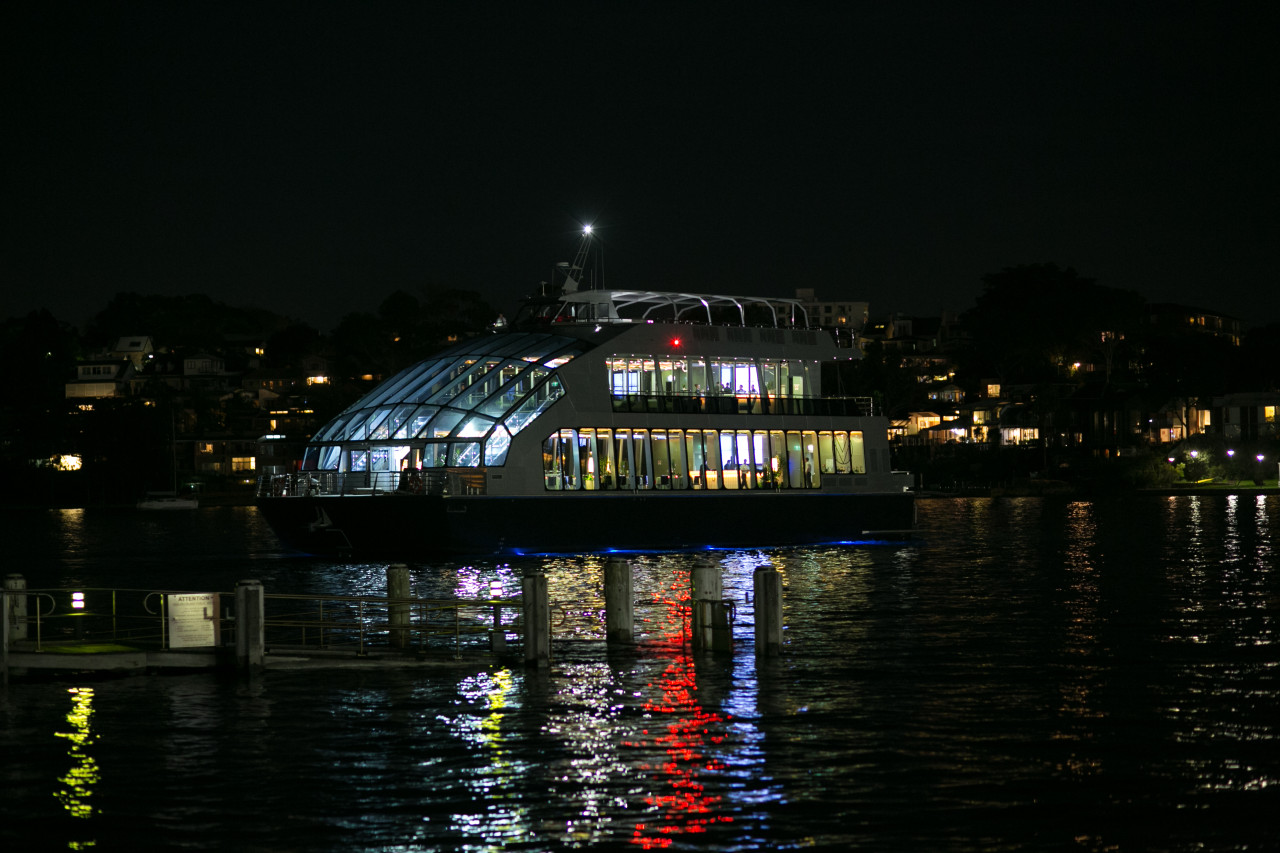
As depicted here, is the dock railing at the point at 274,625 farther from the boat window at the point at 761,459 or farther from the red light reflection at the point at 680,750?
the boat window at the point at 761,459

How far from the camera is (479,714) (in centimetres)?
1800

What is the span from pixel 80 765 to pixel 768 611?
10.5 m

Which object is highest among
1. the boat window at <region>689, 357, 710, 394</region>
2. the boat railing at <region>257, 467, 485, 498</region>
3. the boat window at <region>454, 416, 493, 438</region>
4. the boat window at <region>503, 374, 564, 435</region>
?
the boat window at <region>689, 357, 710, 394</region>

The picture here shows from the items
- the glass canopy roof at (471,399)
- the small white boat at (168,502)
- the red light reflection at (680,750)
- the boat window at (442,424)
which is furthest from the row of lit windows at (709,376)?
the small white boat at (168,502)

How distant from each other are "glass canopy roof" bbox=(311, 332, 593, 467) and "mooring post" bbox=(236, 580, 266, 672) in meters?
Result: 19.6

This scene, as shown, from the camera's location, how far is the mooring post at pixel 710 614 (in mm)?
22594

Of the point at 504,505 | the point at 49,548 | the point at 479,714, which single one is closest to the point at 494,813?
the point at 479,714

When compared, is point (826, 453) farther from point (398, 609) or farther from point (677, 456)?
point (398, 609)

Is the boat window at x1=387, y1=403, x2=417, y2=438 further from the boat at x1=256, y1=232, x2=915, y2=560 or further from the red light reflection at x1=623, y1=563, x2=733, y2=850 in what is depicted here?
the red light reflection at x1=623, y1=563, x2=733, y2=850

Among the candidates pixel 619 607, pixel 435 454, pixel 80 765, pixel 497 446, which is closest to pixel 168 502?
pixel 435 454

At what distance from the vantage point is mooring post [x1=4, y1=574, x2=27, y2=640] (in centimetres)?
2061

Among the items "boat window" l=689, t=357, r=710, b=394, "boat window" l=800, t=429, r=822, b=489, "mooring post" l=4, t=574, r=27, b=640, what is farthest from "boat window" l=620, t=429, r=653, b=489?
"mooring post" l=4, t=574, r=27, b=640

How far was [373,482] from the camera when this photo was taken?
42031mm

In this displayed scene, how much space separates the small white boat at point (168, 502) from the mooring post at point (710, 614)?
9728cm
